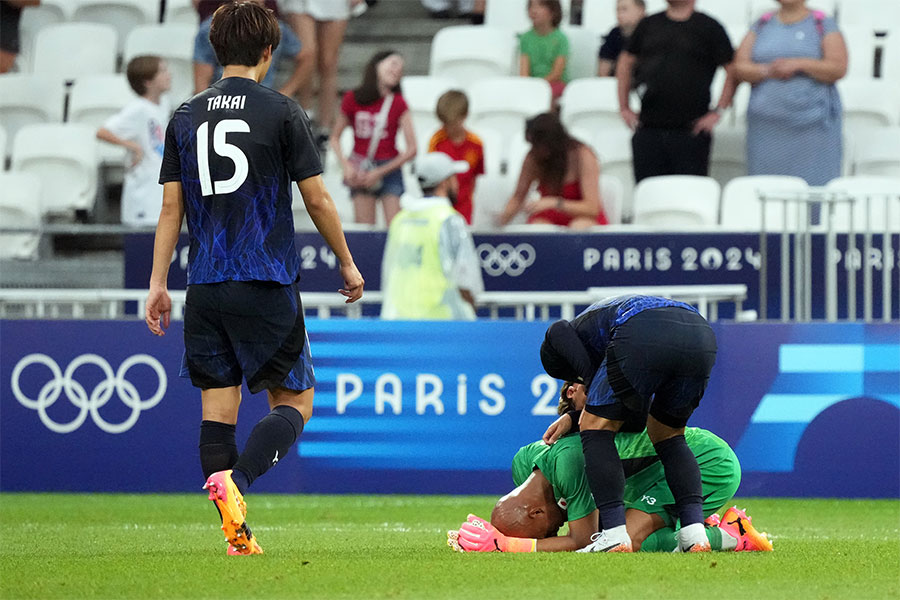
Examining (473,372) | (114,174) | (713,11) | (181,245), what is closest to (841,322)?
(473,372)

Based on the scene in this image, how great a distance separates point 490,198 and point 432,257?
2.17 metres

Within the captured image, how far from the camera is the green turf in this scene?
4.52 metres

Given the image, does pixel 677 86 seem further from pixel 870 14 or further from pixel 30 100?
pixel 30 100

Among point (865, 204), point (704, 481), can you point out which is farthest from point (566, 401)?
point (865, 204)

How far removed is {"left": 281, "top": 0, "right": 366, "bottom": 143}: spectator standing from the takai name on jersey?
7257 millimetres

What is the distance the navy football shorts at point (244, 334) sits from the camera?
523 cm

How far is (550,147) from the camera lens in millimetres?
11031

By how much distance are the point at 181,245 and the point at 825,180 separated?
4.83 meters

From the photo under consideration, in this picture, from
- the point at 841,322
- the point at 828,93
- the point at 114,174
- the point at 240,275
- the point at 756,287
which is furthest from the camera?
the point at 114,174

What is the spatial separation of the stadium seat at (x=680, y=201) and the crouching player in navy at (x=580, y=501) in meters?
5.58

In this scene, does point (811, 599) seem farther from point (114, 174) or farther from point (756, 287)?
point (114, 174)

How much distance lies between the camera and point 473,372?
9445 millimetres

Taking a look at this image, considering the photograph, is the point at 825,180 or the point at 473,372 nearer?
the point at 473,372

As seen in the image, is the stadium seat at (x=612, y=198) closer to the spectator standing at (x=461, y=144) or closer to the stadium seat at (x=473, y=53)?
the spectator standing at (x=461, y=144)
